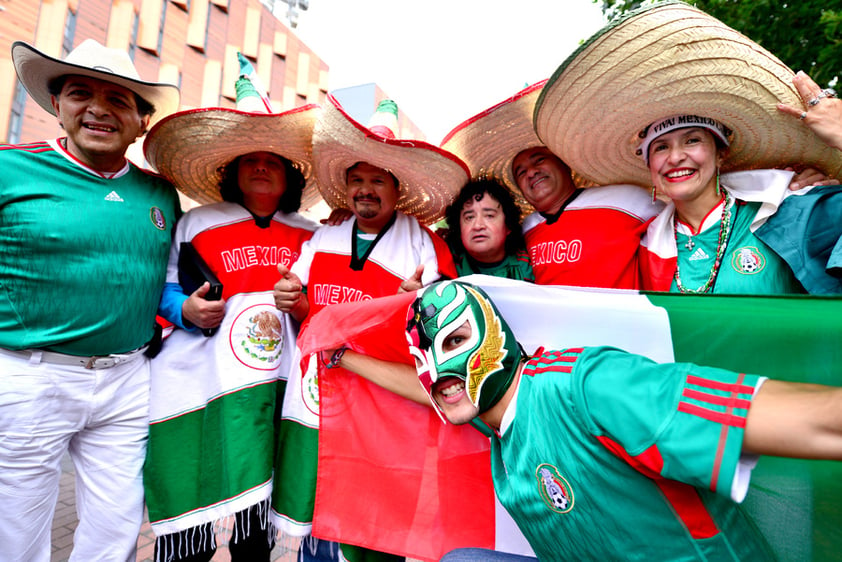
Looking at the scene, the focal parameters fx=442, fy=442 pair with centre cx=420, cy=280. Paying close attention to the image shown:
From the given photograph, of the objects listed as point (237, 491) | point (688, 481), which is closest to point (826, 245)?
point (688, 481)

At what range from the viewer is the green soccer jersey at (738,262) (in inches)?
66.6

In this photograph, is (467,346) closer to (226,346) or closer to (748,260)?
(748,260)

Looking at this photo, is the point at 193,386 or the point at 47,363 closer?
the point at 47,363

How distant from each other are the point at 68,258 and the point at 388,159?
1603 mm

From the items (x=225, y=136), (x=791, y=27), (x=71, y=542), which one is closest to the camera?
(x=225, y=136)

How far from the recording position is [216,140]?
251 centimetres

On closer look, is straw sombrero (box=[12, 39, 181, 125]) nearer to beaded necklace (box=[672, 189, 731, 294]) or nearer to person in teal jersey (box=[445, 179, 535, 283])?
person in teal jersey (box=[445, 179, 535, 283])

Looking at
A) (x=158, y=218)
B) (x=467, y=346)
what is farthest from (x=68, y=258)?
(x=467, y=346)

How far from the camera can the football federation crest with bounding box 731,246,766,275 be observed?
1.72 metres

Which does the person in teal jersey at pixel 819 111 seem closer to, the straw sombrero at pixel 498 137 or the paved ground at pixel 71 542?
the straw sombrero at pixel 498 137

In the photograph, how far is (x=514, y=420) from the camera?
4.87 ft

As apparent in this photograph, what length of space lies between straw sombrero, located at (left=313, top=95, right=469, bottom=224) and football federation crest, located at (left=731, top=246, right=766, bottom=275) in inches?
53.4

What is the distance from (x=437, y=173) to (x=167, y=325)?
1.70 meters

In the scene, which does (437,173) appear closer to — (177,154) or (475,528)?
(177,154)
